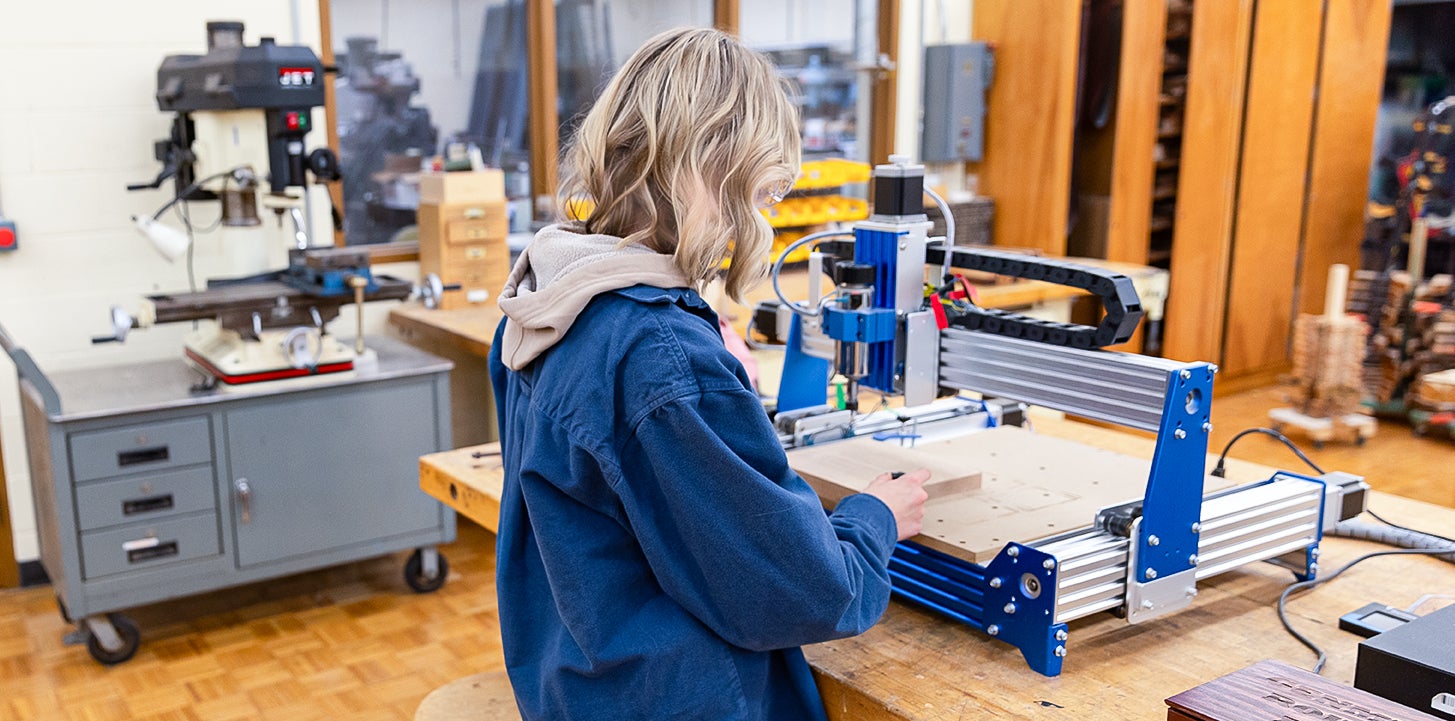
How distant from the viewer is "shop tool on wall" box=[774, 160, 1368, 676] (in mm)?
1288

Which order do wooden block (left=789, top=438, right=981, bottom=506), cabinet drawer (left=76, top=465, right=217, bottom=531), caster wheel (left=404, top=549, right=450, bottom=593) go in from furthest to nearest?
caster wheel (left=404, top=549, right=450, bottom=593), cabinet drawer (left=76, top=465, right=217, bottom=531), wooden block (left=789, top=438, right=981, bottom=506)

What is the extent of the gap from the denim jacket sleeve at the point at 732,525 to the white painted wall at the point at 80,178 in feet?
8.66

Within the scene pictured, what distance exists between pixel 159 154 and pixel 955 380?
2.60m

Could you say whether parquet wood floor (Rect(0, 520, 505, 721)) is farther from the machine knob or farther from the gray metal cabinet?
the machine knob

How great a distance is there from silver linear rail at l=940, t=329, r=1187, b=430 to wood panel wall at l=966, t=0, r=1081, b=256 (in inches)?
143

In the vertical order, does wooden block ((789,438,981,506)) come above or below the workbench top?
above

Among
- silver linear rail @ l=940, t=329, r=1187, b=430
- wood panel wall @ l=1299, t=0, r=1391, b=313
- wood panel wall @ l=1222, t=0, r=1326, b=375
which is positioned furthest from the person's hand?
wood panel wall @ l=1299, t=0, r=1391, b=313

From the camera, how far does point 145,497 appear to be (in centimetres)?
296

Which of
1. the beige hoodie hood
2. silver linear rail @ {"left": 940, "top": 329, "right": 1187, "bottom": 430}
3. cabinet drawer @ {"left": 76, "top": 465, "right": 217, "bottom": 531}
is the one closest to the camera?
the beige hoodie hood

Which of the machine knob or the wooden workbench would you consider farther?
Result: the machine knob

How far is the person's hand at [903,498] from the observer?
1313mm

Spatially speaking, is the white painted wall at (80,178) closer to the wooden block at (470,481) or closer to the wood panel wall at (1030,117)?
the wooden block at (470,481)

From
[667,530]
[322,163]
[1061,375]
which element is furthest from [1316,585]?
[322,163]

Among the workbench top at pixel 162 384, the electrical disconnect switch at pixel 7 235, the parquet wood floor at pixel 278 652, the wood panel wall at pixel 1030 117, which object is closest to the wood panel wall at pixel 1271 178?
the wood panel wall at pixel 1030 117
